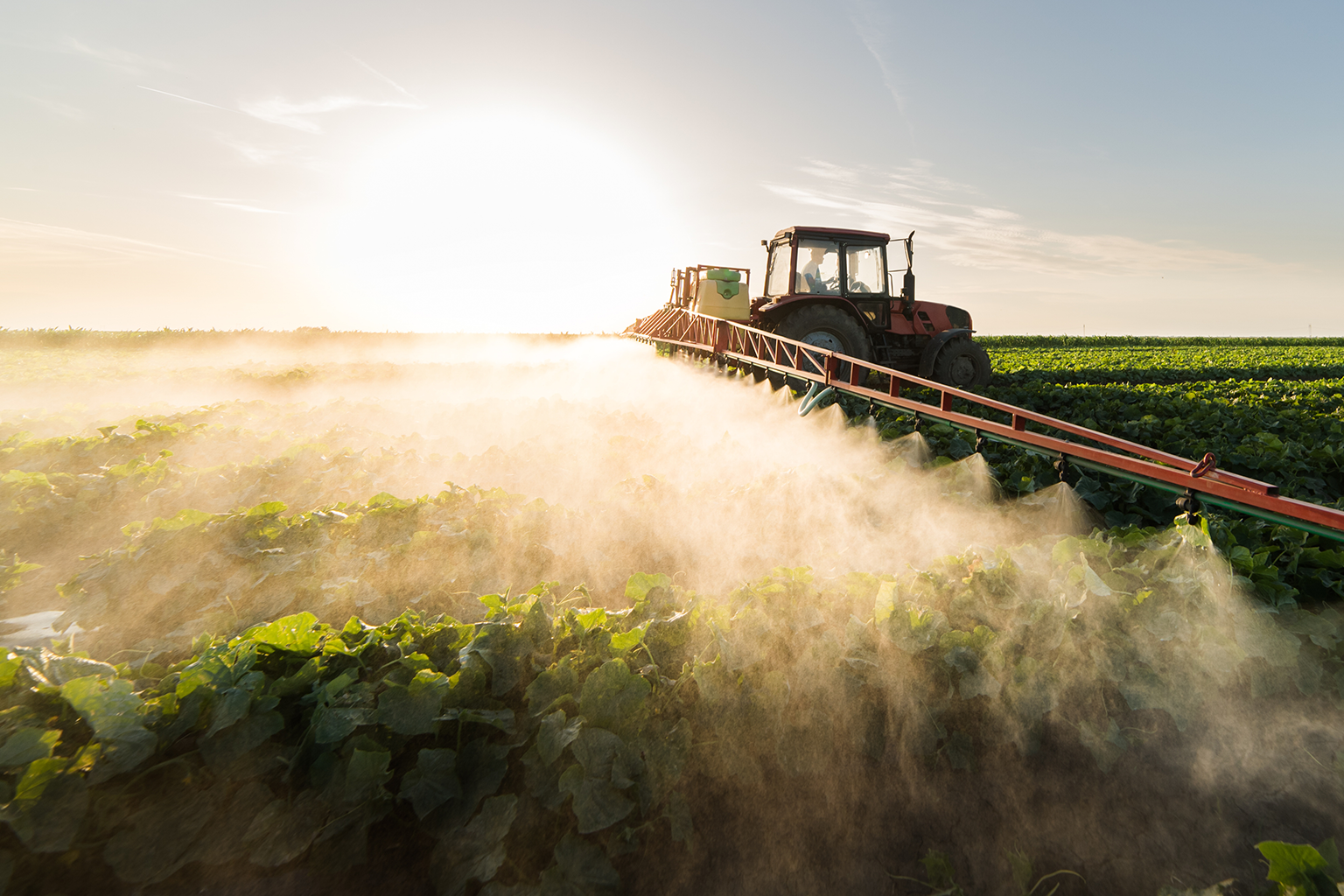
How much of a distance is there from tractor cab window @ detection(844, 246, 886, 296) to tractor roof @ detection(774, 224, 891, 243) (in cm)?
17

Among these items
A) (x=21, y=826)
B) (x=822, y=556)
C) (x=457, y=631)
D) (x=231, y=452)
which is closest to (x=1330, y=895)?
(x=822, y=556)

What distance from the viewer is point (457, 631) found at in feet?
7.95

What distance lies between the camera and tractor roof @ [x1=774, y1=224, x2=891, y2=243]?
10.0 metres

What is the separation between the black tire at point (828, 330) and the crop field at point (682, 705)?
5401mm

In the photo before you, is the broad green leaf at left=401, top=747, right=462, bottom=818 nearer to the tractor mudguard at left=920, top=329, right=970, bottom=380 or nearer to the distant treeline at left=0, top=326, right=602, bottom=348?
the tractor mudguard at left=920, top=329, right=970, bottom=380

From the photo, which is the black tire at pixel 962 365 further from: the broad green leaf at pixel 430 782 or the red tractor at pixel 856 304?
the broad green leaf at pixel 430 782

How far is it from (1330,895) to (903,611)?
1.26 metres

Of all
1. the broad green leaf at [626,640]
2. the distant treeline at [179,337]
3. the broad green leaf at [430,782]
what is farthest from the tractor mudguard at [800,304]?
the distant treeline at [179,337]

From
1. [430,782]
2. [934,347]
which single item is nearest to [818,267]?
[934,347]

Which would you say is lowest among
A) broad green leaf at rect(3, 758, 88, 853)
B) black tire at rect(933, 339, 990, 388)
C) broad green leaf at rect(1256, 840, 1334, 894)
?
broad green leaf at rect(1256, 840, 1334, 894)

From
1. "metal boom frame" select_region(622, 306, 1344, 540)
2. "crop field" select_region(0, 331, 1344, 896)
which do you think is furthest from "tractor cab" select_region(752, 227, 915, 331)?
"crop field" select_region(0, 331, 1344, 896)

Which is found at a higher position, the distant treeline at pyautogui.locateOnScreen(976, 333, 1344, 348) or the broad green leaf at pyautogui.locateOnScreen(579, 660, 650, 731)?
the distant treeline at pyautogui.locateOnScreen(976, 333, 1344, 348)

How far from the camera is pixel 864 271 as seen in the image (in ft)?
34.1

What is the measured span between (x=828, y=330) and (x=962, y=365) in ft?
8.44
